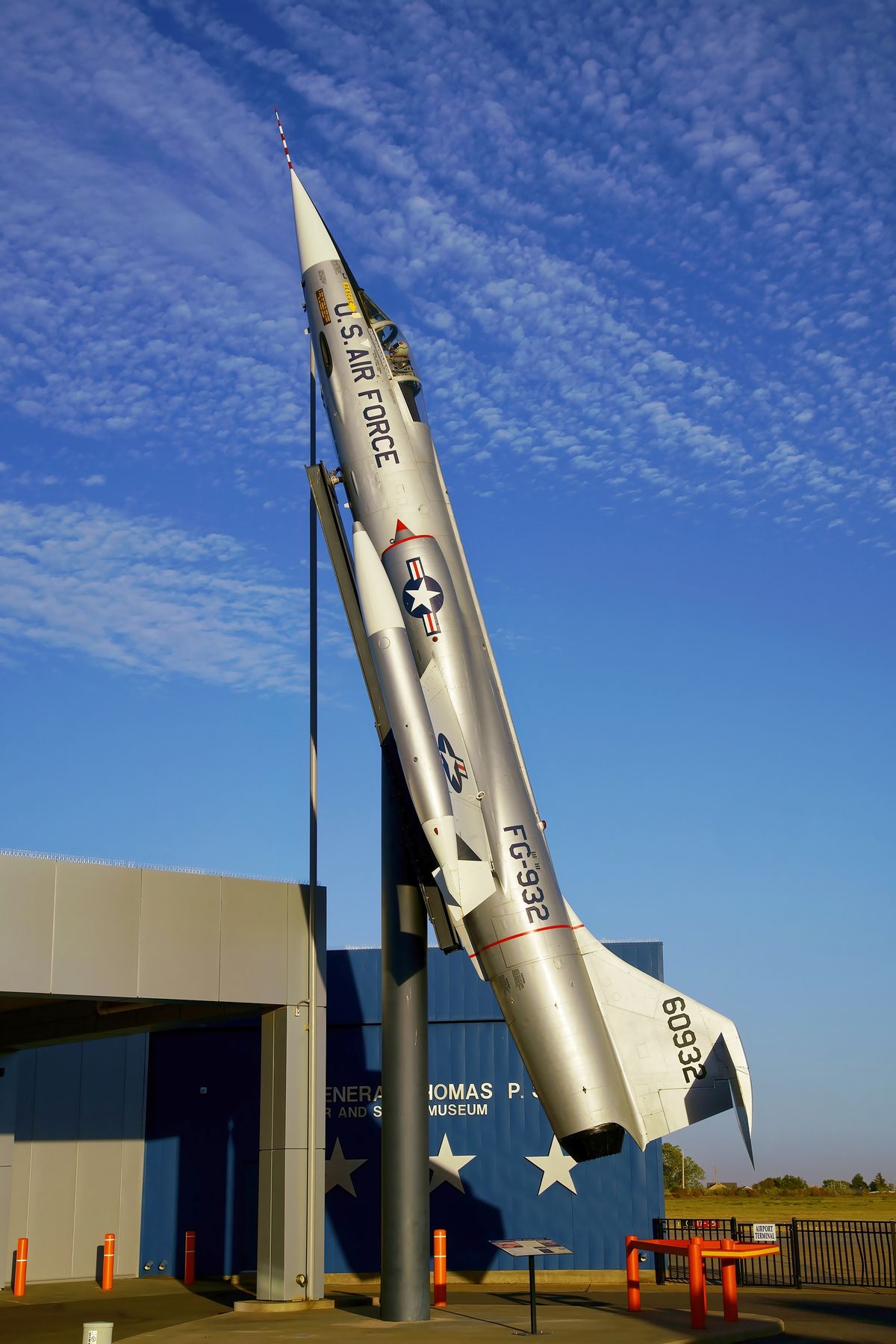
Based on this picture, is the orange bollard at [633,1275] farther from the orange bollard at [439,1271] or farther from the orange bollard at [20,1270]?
the orange bollard at [20,1270]

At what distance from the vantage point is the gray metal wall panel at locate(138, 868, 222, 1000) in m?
16.7

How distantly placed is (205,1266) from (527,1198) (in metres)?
6.06

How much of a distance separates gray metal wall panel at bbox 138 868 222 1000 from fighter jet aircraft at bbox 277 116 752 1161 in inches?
135

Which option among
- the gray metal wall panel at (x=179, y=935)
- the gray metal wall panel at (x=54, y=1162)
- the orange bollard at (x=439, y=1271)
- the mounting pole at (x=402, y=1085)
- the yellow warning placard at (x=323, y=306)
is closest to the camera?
the mounting pole at (x=402, y=1085)

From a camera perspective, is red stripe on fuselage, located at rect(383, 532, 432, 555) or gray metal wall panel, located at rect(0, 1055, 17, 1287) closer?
red stripe on fuselage, located at rect(383, 532, 432, 555)

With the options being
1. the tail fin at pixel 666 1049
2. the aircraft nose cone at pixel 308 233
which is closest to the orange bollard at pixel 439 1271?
the tail fin at pixel 666 1049

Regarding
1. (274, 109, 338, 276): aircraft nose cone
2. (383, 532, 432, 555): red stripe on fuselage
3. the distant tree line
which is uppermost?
(274, 109, 338, 276): aircraft nose cone

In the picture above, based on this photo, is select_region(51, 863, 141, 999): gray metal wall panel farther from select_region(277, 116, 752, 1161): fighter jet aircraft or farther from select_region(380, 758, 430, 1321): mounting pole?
select_region(277, 116, 752, 1161): fighter jet aircraft

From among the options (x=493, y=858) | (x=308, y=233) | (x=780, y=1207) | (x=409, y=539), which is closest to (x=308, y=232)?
(x=308, y=233)

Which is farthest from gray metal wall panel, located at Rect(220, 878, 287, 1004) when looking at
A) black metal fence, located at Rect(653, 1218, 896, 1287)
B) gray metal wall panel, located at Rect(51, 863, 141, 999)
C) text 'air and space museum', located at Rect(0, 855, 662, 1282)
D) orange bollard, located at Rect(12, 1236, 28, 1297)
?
orange bollard, located at Rect(12, 1236, 28, 1297)

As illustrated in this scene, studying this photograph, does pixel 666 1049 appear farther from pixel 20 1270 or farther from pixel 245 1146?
pixel 20 1270

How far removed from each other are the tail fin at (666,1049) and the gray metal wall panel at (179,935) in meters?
5.05

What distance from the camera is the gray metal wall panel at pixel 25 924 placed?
15.3m

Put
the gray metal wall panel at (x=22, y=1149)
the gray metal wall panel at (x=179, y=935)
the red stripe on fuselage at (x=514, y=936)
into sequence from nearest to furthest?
1. the red stripe on fuselage at (x=514, y=936)
2. the gray metal wall panel at (x=179, y=935)
3. the gray metal wall panel at (x=22, y=1149)
